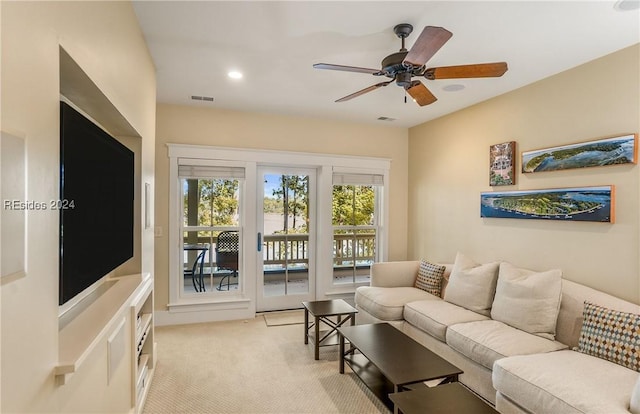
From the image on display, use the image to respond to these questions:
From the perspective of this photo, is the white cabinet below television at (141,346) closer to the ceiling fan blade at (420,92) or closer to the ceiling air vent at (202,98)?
the ceiling air vent at (202,98)

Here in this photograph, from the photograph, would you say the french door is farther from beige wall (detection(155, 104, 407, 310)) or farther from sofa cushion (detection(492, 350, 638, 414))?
sofa cushion (detection(492, 350, 638, 414))

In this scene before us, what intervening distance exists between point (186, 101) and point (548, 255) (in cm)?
424

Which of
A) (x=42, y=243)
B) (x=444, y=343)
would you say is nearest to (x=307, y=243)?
(x=444, y=343)

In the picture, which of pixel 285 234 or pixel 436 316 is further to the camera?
pixel 285 234

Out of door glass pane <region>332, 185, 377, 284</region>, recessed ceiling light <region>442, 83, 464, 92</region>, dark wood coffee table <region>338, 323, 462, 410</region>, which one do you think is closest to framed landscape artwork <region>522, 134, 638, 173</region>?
recessed ceiling light <region>442, 83, 464, 92</region>

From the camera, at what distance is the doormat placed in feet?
14.1

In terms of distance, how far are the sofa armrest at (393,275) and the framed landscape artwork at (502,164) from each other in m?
1.43

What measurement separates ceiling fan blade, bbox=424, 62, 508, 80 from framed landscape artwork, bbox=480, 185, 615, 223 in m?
1.44

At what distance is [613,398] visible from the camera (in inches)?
69.7

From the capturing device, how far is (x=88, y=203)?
1554mm

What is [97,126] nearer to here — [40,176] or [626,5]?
[40,176]

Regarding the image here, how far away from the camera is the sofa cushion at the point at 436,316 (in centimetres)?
302

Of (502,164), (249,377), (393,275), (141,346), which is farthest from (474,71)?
(141,346)

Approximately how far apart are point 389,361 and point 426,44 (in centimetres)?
205
